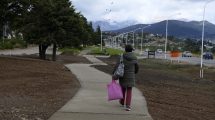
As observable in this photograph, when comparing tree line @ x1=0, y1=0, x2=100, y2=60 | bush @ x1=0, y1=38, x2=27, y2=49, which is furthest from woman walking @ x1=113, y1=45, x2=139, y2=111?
bush @ x1=0, y1=38, x2=27, y2=49

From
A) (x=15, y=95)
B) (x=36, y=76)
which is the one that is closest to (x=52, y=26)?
(x=36, y=76)

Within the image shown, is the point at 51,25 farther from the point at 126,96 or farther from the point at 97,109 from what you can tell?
the point at 97,109

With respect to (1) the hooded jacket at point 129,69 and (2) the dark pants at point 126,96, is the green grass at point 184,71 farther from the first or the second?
(1) the hooded jacket at point 129,69

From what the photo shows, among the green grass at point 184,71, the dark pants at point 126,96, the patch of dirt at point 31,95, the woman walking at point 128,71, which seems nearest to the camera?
the patch of dirt at point 31,95

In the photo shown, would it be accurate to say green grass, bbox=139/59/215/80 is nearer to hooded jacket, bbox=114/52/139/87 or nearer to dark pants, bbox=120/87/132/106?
dark pants, bbox=120/87/132/106

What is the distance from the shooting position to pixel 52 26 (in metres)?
43.2

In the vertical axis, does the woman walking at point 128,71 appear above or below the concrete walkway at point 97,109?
above

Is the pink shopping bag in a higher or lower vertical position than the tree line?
lower

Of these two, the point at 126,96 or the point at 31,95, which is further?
the point at 31,95

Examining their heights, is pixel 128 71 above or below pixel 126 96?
above

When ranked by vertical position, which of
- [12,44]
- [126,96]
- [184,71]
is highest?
[126,96]

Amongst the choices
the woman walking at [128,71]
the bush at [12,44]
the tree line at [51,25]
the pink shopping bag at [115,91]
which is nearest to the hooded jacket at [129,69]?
the woman walking at [128,71]

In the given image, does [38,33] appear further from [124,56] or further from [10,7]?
[124,56]

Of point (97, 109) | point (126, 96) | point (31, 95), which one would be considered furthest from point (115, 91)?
point (31, 95)
